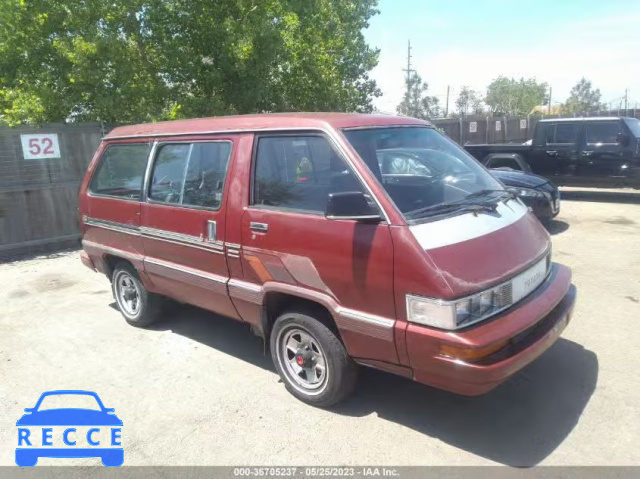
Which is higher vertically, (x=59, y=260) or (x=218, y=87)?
(x=218, y=87)

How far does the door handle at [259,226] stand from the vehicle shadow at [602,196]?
10.6m

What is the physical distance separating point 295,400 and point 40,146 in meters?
7.40

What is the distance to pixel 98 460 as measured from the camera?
3111 millimetres

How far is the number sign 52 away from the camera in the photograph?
332 inches

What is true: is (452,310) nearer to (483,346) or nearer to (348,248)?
(483,346)

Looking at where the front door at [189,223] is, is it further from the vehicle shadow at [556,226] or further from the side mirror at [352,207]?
the vehicle shadow at [556,226]

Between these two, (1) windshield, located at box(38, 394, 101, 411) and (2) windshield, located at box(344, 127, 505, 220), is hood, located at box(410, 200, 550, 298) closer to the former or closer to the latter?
(2) windshield, located at box(344, 127, 505, 220)

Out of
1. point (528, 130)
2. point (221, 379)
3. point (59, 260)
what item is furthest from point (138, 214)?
point (528, 130)

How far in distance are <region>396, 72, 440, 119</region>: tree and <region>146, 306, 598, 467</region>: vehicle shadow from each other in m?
41.2

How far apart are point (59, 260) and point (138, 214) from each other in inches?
180

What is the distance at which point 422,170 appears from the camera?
3.89 m

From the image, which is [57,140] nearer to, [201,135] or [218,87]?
[218,87]

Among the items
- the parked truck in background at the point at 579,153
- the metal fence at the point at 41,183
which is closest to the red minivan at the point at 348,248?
the metal fence at the point at 41,183

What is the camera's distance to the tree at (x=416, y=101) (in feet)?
144
